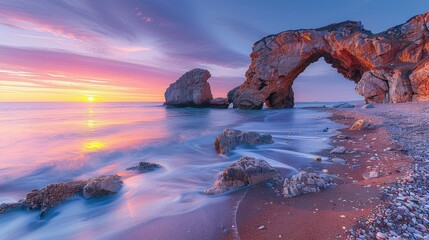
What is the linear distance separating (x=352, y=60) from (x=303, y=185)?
106 feet

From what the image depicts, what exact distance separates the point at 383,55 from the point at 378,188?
27.4 meters

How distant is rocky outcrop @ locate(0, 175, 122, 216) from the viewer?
4332mm

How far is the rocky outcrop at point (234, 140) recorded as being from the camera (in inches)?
315

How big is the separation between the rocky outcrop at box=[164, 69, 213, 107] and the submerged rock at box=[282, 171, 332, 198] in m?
45.5

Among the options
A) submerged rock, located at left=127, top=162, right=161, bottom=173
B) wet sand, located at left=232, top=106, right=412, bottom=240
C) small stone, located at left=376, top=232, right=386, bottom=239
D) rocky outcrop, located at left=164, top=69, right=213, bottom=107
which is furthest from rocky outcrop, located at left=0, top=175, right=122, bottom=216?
rocky outcrop, located at left=164, top=69, right=213, bottom=107

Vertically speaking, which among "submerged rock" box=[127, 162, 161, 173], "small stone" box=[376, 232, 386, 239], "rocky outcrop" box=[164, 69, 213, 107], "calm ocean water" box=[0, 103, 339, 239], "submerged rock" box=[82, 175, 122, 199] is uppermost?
"rocky outcrop" box=[164, 69, 213, 107]

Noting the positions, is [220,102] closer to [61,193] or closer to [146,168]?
[146,168]

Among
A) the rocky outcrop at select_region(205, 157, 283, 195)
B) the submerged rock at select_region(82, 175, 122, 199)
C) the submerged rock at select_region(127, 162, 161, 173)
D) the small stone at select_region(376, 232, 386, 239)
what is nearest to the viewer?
the small stone at select_region(376, 232, 386, 239)

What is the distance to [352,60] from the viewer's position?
29953 mm

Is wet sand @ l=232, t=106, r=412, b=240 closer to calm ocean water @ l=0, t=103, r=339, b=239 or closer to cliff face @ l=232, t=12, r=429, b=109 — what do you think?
calm ocean water @ l=0, t=103, r=339, b=239

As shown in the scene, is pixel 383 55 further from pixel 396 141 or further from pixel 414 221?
pixel 414 221

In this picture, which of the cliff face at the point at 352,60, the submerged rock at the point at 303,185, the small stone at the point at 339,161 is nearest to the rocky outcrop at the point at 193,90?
the cliff face at the point at 352,60

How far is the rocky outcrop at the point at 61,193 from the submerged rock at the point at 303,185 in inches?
141

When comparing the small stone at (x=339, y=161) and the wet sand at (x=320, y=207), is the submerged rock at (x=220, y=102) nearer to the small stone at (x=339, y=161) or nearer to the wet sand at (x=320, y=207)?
the small stone at (x=339, y=161)
